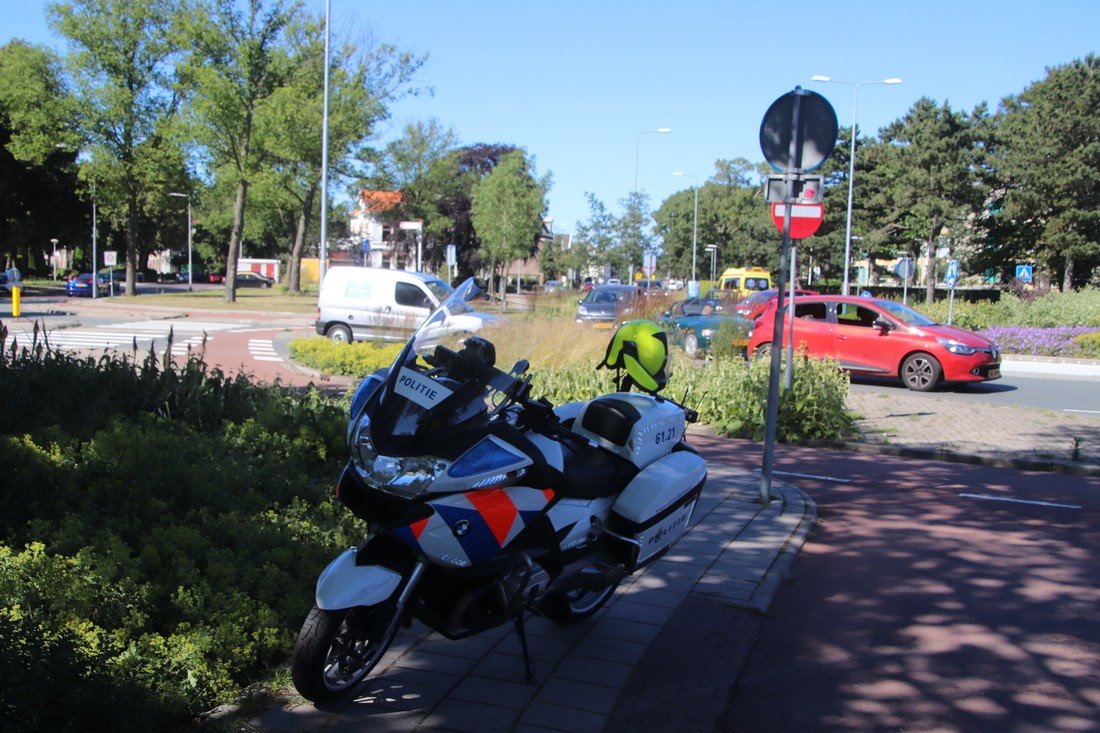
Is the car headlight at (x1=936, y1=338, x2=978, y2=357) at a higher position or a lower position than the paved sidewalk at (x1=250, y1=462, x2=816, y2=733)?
higher

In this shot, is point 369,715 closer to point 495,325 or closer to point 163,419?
point 163,419

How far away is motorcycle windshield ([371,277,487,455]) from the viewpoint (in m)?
3.49

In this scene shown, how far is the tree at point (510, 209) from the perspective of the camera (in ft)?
165

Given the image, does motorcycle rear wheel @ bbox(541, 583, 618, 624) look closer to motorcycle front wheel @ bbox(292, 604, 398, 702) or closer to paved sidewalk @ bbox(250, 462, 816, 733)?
paved sidewalk @ bbox(250, 462, 816, 733)

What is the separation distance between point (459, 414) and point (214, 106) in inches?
1419

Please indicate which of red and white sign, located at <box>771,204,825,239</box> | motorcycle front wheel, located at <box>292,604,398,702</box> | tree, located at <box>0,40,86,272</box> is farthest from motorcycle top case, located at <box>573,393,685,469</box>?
tree, located at <box>0,40,86,272</box>

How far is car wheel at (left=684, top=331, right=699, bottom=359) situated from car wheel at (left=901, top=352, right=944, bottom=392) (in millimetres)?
4298

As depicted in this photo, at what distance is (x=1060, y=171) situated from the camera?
154 ft

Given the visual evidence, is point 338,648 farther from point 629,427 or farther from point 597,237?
point 597,237

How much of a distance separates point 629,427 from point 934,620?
2194 millimetres

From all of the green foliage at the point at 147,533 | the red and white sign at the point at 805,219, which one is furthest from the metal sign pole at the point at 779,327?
the green foliage at the point at 147,533

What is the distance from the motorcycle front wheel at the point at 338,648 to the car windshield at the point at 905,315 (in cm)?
1560

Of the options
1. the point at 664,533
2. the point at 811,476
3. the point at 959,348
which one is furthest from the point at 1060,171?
the point at 664,533

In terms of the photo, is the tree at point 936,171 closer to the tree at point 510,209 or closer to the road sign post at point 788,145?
the tree at point 510,209
